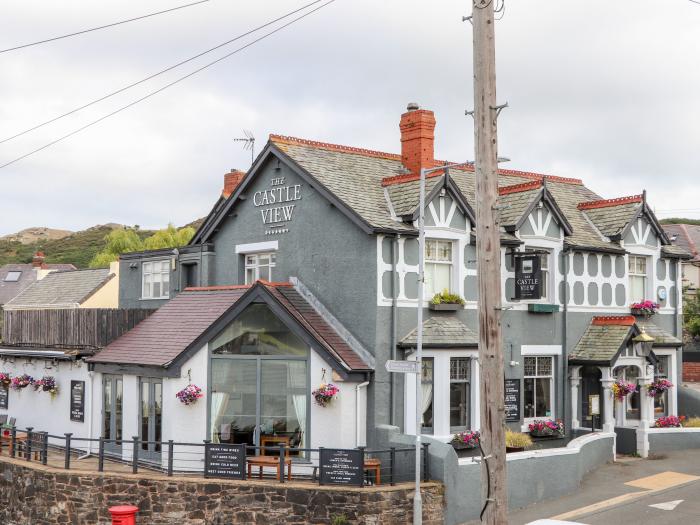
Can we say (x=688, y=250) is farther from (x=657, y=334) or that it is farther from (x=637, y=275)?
(x=657, y=334)

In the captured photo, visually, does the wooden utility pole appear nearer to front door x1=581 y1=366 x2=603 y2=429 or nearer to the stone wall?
the stone wall

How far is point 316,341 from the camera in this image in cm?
2080

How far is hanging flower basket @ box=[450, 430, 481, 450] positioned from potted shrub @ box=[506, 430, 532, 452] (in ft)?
2.87

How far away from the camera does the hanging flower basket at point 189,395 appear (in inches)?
837

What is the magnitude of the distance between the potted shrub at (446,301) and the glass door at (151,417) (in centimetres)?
727

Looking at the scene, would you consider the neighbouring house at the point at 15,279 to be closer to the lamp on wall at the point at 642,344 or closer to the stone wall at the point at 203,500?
the stone wall at the point at 203,500

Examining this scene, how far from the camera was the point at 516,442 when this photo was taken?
22.0 meters

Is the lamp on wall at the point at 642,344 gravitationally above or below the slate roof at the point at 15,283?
below

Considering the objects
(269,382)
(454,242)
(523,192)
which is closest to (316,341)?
(269,382)

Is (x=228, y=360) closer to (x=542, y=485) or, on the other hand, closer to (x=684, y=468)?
(x=542, y=485)

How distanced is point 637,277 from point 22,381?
1971 cm

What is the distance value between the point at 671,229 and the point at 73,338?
48972 millimetres

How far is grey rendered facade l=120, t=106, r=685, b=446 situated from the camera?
840 inches

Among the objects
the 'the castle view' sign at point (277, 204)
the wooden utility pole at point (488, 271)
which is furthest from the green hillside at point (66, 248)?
the wooden utility pole at point (488, 271)
